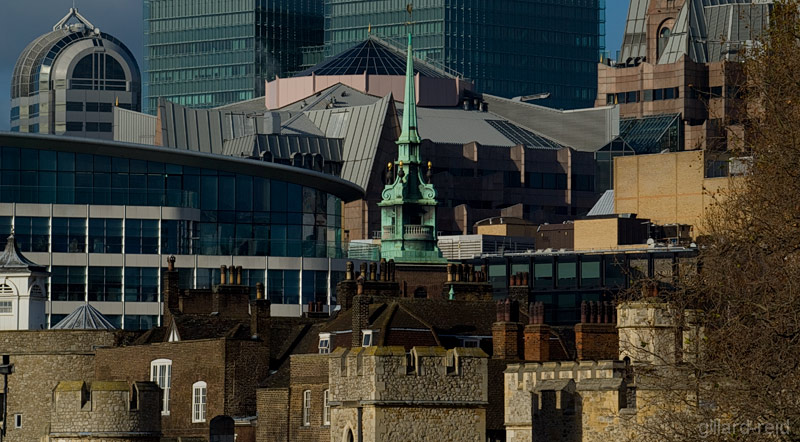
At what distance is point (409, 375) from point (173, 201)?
251ft

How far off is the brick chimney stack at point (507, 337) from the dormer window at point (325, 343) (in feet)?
25.1

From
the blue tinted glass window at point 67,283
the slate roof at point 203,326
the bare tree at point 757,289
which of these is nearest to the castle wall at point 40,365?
the slate roof at point 203,326

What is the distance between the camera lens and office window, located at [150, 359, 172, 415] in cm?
9975

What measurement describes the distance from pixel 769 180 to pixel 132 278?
3808 inches

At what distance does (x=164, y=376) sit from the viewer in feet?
328

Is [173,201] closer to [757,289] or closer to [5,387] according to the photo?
[5,387]

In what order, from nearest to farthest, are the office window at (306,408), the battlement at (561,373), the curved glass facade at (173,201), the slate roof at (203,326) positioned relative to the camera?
the battlement at (561,373) → the office window at (306,408) → the slate roof at (203,326) → the curved glass facade at (173,201)

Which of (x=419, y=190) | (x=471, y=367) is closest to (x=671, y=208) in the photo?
(x=419, y=190)

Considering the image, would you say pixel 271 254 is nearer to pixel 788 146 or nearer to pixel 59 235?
pixel 59 235

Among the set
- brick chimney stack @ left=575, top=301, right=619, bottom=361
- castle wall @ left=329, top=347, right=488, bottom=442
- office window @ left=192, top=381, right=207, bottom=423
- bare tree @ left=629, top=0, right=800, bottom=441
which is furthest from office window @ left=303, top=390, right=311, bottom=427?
bare tree @ left=629, top=0, right=800, bottom=441

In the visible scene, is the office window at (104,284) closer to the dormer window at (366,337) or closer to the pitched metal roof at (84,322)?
the pitched metal roof at (84,322)

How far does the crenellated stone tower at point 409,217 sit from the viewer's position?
152 metres

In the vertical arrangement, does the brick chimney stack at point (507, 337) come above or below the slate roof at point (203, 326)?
below

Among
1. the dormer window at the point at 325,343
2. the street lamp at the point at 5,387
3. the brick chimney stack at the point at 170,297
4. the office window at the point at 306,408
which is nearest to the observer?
the office window at the point at 306,408
